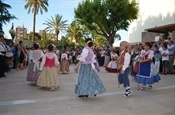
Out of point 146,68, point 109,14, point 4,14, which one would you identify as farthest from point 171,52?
point 109,14

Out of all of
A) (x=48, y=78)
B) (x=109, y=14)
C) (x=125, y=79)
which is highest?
(x=109, y=14)

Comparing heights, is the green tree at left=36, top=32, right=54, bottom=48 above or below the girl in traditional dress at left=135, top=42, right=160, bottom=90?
above

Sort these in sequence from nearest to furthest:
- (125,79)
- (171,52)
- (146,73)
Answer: (125,79) → (146,73) → (171,52)

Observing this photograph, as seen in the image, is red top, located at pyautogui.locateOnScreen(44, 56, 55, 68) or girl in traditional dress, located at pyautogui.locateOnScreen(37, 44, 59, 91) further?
red top, located at pyautogui.locateOnScreen(44, 56, 55, 68)

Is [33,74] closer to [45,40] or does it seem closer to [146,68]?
[146,68]

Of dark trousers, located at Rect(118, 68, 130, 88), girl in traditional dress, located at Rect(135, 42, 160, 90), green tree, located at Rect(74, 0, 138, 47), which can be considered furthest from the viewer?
green tree, located at Rect(74, 0, 138, 47)

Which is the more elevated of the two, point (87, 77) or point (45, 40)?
point (45, 40)

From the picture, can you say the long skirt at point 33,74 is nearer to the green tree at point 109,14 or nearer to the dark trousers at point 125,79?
the dark trousers at point 125,79

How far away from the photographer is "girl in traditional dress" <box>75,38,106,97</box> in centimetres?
645

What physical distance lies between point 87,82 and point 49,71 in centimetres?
195

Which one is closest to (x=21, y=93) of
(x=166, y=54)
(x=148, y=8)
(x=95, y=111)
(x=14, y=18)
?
(x=95, y=111)

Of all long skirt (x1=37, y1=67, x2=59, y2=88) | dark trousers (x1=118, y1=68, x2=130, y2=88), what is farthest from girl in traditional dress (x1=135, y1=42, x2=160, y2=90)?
long skirt (x1=37, y1=67, x2=59, y2=88)

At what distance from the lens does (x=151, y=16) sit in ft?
94.7

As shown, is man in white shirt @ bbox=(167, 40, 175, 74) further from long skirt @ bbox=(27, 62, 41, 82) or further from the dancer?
long skirt @ bbox=(27, 62, 41, 82)
